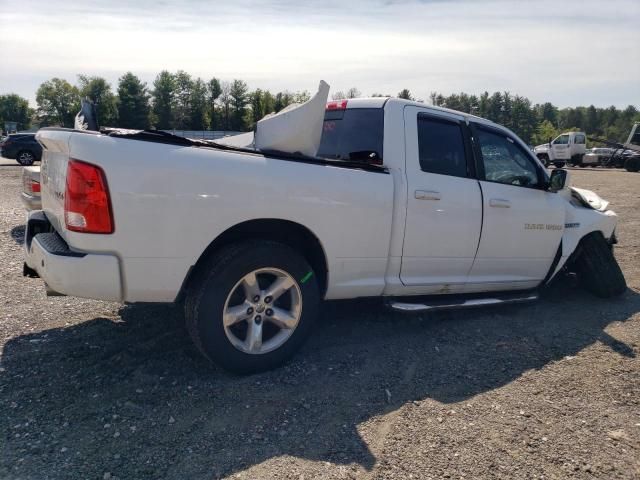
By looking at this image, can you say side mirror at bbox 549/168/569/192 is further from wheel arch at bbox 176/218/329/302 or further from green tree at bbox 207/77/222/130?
green tree at bbox 207/77/222/130

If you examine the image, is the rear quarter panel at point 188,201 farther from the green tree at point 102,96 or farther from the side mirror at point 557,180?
the green tree at point 102,96

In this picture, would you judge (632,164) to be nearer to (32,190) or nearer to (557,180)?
(557,180)

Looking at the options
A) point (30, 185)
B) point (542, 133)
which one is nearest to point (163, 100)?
point (542, 133)

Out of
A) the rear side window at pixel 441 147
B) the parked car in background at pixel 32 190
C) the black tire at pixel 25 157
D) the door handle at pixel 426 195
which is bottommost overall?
the black tire at pixel 25 157

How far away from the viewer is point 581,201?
5.54 m

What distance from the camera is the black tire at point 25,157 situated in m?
22.8

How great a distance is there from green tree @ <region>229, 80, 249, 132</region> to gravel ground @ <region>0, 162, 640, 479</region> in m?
88.8

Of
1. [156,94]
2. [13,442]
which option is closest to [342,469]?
[13,442]

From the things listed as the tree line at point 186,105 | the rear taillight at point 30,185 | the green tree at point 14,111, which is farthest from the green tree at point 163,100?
the rear taillight at point 30,185

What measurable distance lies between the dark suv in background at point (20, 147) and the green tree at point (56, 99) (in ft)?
274

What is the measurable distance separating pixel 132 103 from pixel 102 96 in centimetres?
659

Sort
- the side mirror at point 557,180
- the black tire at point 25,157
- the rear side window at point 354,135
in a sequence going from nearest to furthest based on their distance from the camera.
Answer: the rear side window at point 354,135, the side mirror at point 557,180, the black tire at point 25,157

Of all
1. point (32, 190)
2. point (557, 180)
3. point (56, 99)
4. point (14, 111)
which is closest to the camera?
point (557, 180)

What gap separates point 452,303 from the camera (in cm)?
440
